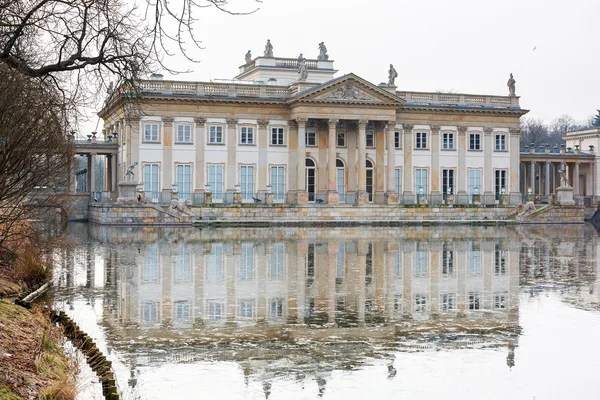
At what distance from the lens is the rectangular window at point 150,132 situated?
63.7m

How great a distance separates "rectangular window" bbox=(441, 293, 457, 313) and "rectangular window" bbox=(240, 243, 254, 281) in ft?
18.3

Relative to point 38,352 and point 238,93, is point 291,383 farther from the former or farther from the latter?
point 238,93

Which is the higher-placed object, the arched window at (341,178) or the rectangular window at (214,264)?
the arched window at (341,178)

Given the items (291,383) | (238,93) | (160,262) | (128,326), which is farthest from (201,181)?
(291,383)

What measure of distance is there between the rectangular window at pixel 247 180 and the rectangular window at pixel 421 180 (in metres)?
14.0

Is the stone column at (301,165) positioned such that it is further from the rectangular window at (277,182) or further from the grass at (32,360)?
the grass at (32,360)

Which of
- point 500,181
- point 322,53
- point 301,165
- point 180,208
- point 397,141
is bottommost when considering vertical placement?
point 180,208

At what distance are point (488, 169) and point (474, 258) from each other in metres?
43.4

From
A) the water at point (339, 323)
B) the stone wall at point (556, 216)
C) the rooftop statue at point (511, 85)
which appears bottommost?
the water at point (339, 323)

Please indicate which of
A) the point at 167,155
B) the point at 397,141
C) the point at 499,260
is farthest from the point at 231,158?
the point at 499,260

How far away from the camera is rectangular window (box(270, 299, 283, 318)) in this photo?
16.5 m

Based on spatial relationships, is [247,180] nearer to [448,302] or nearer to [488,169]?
[488,169]

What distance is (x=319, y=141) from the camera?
2687 inches

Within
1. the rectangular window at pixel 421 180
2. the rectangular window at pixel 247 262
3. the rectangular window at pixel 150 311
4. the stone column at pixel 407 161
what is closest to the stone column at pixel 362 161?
the stone column at pixel 407 161
